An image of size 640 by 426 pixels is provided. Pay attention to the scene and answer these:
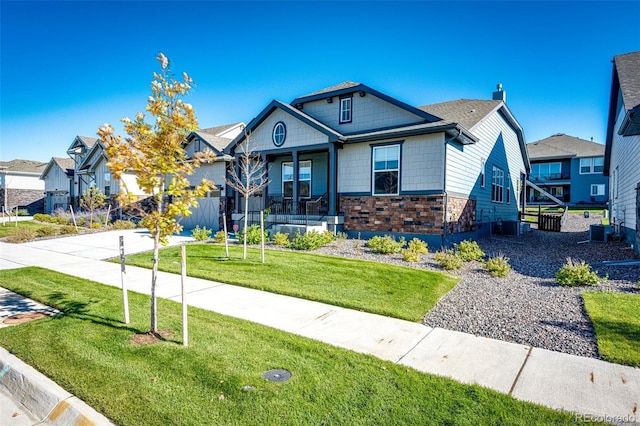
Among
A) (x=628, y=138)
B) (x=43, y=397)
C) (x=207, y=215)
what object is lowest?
(x=43, y=397)

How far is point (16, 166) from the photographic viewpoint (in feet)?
126

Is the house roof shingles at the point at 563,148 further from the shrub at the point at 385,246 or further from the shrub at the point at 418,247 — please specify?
the shrub at the point at 385,246

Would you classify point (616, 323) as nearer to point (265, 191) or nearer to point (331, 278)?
point (331, 278)

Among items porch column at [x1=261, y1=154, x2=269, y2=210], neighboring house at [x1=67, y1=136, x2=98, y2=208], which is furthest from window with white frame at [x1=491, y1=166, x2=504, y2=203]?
neighboring house at [x1=67, y1=136, x2=98, y2=208]

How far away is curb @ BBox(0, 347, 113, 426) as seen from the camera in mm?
2844

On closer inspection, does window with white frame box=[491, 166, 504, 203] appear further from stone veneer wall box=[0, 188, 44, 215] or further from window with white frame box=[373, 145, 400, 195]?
stone veneer wall box=[0, 188, 44, 215]

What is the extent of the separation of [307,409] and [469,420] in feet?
4.10

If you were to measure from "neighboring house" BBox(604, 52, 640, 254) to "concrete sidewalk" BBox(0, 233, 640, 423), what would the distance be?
656 cm

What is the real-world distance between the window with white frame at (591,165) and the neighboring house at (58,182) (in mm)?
48941

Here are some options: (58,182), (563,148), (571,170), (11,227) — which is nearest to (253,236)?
(11,227)

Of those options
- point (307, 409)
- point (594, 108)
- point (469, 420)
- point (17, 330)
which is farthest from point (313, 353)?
point (594, 108)

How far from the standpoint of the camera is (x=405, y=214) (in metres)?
12.5

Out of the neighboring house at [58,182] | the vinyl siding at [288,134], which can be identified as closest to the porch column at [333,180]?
the vinyl siding at [288,134]

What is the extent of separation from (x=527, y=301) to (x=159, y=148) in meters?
6.08
